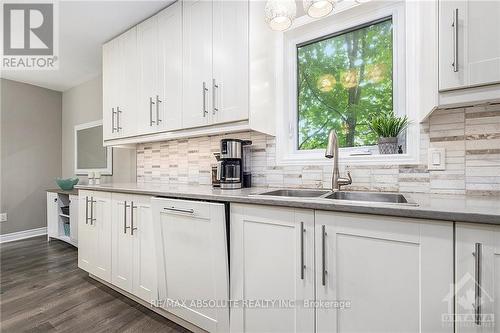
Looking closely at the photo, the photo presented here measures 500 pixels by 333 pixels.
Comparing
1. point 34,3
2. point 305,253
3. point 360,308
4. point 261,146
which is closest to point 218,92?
point 261,146

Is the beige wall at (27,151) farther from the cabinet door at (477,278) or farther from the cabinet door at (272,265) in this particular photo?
the cabinet door at (477,278)

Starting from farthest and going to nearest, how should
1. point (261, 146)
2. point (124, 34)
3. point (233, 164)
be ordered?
1. point (124, 34)
2. point (261, 146)
3. point (233, 164)

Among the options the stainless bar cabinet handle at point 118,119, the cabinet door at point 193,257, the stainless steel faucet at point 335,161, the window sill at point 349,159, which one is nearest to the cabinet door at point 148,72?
the stainless bar cabinet handle at point 118,119

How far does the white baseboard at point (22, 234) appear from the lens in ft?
12.0

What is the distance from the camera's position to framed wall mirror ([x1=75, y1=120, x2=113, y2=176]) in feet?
11.3

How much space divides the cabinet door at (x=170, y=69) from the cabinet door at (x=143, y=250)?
0.72m

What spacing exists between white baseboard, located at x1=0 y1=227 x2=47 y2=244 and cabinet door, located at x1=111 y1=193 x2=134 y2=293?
9.63ft

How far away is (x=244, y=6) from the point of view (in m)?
1.66

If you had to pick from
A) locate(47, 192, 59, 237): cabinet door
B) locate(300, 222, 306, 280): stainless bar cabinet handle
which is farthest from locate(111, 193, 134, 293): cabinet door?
locate(47, 192, 59, 237): cabinet door

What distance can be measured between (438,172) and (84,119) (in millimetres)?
4579

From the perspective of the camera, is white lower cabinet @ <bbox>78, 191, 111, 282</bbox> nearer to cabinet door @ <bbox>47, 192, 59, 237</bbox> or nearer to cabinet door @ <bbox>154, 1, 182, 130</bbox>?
cabinet door @ <bbox>154, 1, 182, 130</bbox>

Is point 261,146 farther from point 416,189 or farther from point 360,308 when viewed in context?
point 360,308

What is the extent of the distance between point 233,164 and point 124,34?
1.90m

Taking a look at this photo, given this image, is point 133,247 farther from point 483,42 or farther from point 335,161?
point 483,42
